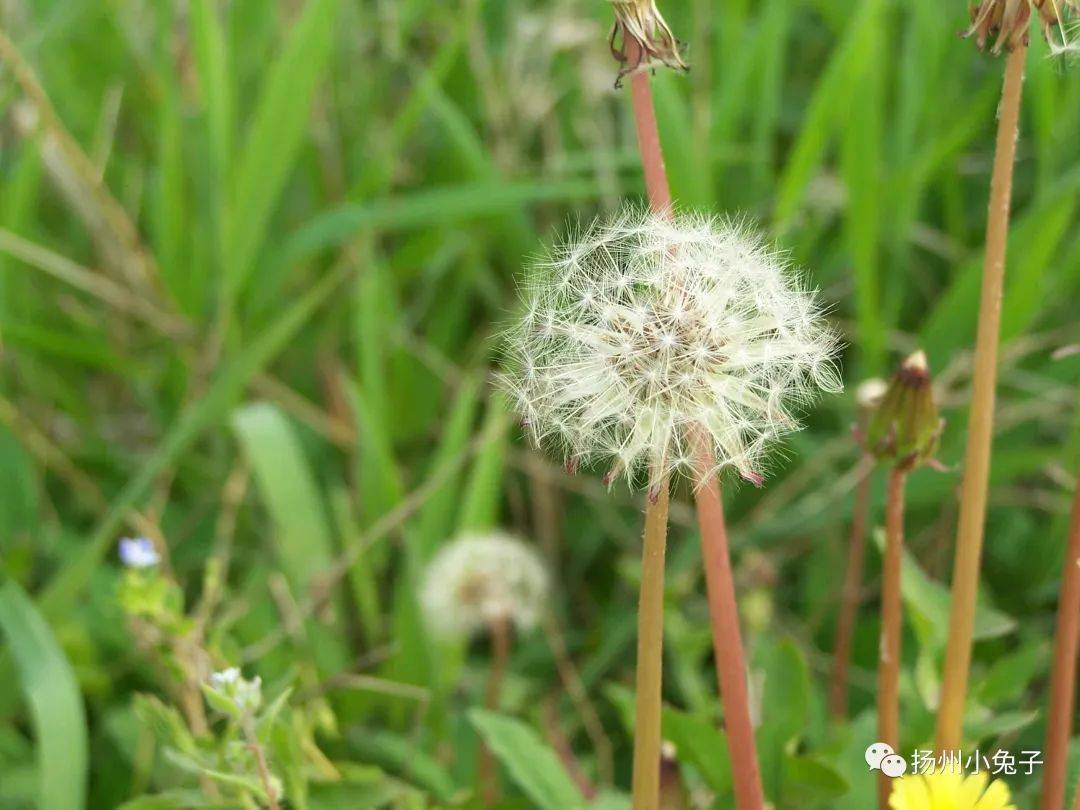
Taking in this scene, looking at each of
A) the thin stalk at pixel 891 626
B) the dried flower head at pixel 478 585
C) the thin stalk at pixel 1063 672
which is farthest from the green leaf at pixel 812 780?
the dried flower head at pixel 478 585

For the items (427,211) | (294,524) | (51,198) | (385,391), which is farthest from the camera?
(51,198)

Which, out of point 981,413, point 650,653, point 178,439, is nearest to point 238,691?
point 650,653

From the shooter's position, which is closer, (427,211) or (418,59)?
(427,211)

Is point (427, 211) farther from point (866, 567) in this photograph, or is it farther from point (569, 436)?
point (569, 436)

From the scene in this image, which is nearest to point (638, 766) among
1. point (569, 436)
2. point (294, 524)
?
point (569, 436)

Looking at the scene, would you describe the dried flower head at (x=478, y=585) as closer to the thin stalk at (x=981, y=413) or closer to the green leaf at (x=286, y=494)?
the green leaf at (x=286, y=494)

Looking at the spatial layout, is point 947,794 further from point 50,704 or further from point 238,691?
point 50,704

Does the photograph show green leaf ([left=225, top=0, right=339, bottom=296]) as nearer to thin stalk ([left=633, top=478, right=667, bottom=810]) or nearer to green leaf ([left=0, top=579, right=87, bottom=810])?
green leaf ([left=0, top=579, right=87, bottom=810])
